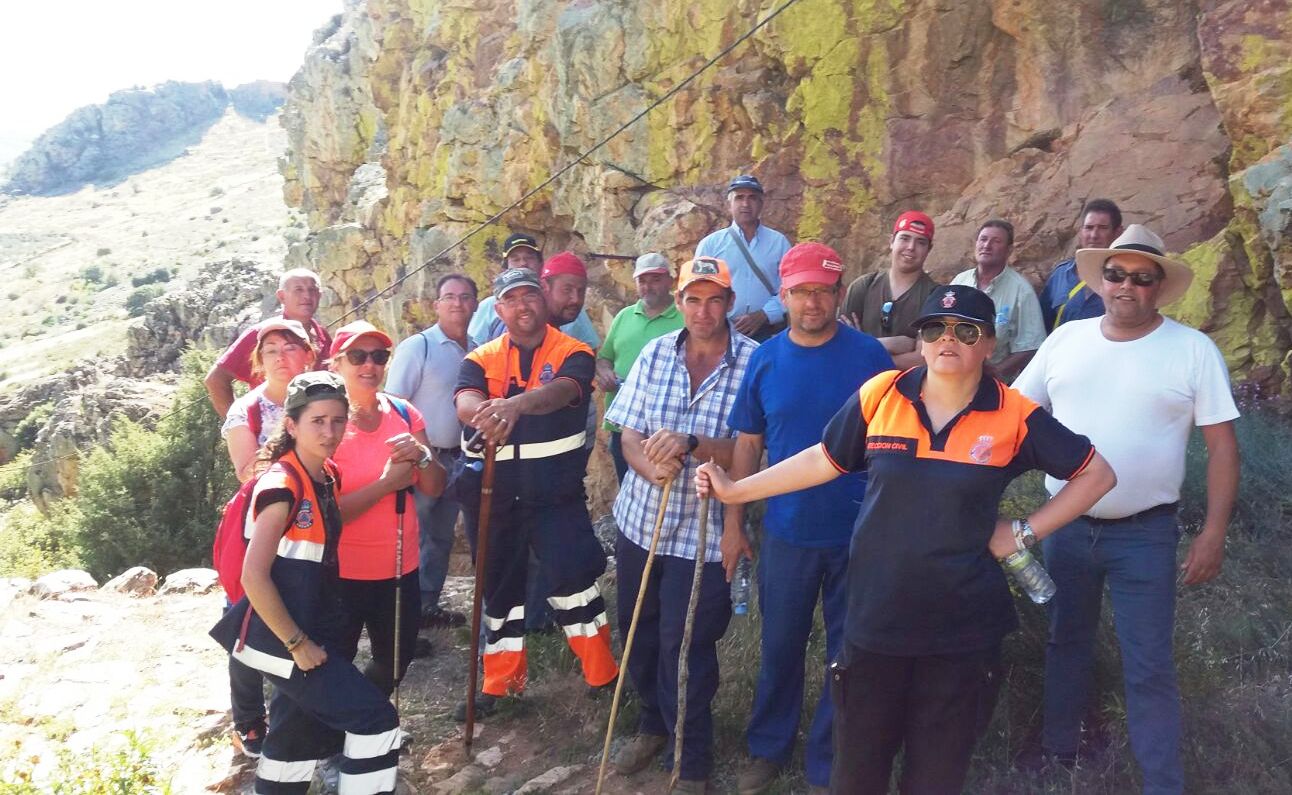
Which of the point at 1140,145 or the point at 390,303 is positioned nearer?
the point at 1140,145

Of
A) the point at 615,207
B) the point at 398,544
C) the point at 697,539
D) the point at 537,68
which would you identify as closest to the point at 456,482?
the point at 398,544

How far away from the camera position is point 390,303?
1452 cm

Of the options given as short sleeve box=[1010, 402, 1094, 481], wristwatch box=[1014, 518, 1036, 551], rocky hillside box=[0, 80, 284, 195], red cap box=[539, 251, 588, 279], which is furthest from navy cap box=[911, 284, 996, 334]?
rocky hillside box=[0, 80, 284, 195]

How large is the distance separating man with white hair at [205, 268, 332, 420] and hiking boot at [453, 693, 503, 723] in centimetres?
206

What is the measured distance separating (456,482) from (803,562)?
1988 mm

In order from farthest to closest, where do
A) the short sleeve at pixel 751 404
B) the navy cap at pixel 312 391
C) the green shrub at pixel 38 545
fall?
1. the green shrub at pixel 38 545
2. the short sleeve at pixel 751 404
3. the navy cap at pixel 312 391

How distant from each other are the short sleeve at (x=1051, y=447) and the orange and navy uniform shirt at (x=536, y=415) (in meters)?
2.33

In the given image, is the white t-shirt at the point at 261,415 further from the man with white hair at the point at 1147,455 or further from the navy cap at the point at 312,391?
the man with white hair at the point at 1147,455

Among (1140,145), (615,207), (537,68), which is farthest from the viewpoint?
(537,68)

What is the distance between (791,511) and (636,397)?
0.89m

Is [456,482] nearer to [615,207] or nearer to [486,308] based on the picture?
[486,308]

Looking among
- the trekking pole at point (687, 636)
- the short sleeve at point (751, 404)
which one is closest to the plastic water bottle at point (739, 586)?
the trekking pole at point (687, 636)

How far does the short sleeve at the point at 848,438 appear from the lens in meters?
2.85

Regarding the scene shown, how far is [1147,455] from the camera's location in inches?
132
